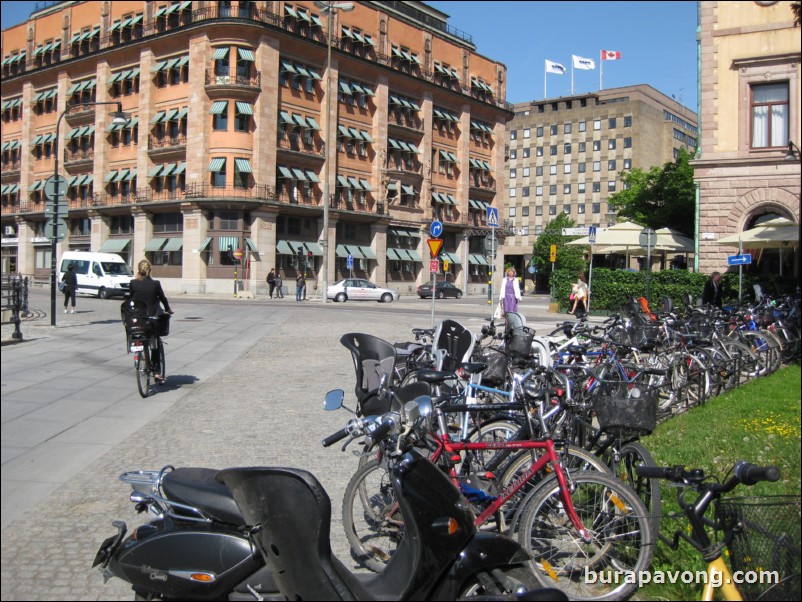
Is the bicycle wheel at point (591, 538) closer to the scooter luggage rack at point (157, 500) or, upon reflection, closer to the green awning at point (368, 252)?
the scooter luggage rack at point (157, 500)

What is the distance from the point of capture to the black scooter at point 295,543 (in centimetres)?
294

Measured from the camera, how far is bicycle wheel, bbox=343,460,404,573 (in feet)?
14.3

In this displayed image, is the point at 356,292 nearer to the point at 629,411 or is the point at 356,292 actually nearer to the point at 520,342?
the point at 520,342

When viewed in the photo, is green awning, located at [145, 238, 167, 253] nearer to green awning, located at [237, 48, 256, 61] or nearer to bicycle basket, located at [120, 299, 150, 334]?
green awning, located at [237, 48, 256, 61]

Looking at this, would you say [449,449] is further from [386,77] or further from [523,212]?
[523,212]

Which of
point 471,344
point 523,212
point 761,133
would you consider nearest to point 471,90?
point 523,212

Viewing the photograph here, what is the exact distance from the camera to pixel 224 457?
6543 mm

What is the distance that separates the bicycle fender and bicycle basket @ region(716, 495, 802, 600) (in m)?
0.92

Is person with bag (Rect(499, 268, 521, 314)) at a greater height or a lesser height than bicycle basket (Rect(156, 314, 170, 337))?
greater

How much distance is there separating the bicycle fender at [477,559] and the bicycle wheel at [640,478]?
1.23 m

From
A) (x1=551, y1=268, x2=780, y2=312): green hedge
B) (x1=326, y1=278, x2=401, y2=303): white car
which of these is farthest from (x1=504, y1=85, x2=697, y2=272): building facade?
(x1=551, y1=268, x2=780, y2=312): green hedge

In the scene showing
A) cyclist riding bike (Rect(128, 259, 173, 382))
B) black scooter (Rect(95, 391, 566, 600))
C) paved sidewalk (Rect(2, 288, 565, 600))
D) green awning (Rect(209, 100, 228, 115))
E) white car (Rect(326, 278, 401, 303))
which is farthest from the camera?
green awning (Rect(209, 100, 228, 115))

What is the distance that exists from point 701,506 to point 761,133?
20.2 m

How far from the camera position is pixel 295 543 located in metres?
2.93
